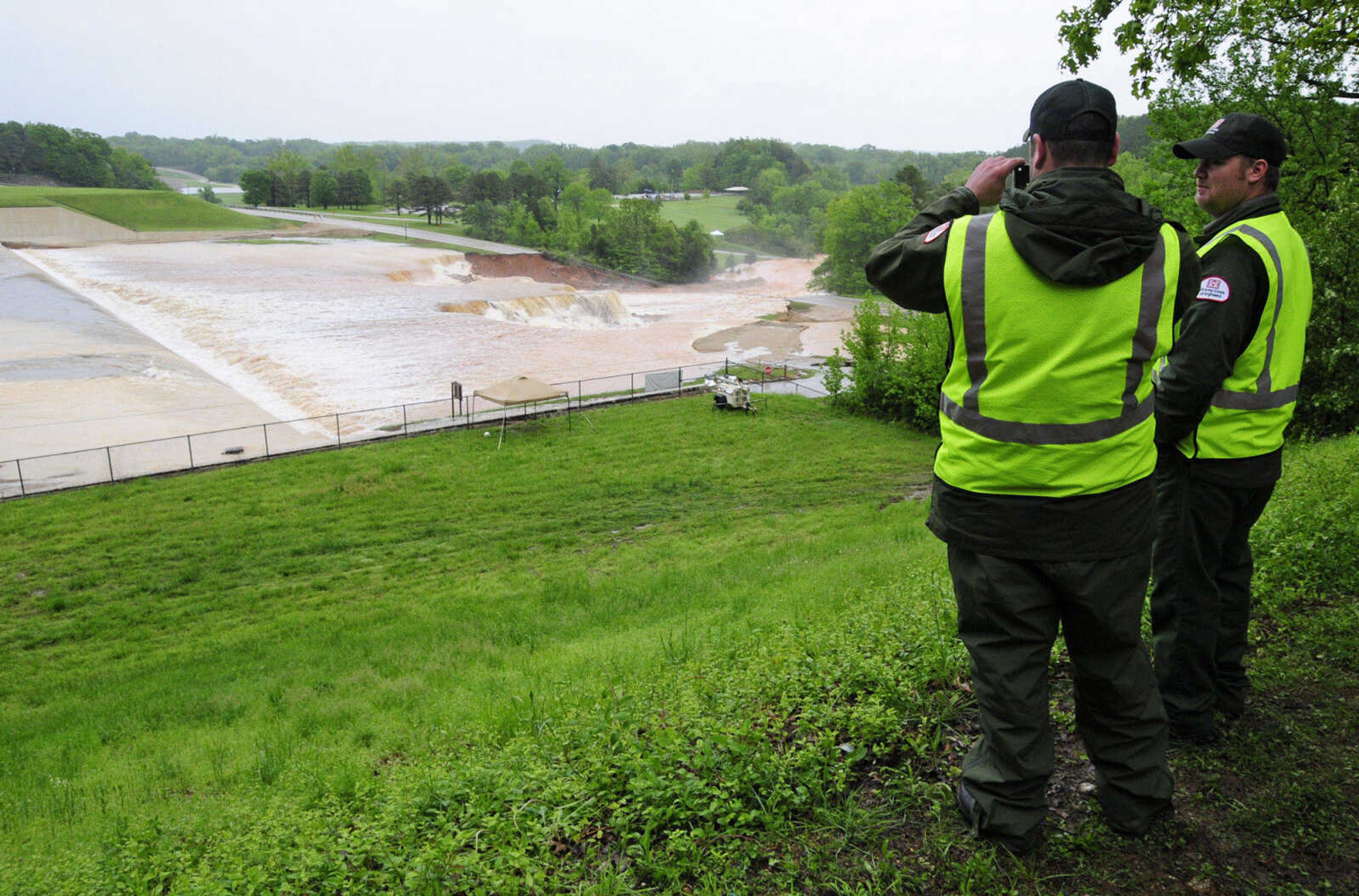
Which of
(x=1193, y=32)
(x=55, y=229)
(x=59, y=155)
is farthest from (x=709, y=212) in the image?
(x=1193, y=32)

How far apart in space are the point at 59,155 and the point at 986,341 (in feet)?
455

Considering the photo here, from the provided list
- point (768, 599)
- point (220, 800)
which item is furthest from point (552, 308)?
point (220, 800)

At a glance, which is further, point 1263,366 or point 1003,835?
point 1263,366

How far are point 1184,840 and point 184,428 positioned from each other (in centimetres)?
3127

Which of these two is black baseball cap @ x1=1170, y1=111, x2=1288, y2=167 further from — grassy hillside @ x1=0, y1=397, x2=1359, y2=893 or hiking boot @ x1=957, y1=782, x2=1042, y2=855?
hiking boot @ x1=957, y1=782, x2=1042, y2=855

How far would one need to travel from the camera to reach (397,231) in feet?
309

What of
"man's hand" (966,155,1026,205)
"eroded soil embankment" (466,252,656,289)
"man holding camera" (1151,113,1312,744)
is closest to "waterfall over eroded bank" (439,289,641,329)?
"eroded soil embankment" (466,252,656,289)

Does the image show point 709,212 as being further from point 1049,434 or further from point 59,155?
point 1049,434

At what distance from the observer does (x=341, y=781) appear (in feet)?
16.1

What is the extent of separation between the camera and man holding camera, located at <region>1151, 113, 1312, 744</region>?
12.0ft

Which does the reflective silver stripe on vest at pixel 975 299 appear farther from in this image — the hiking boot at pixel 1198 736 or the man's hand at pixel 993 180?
the hiking boot at pixel 1198 736

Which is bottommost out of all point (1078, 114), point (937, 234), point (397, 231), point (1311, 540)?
point (1311, 540)

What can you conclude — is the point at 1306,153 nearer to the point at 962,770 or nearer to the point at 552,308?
the point at 962,770

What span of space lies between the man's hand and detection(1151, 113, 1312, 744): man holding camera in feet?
3.97
